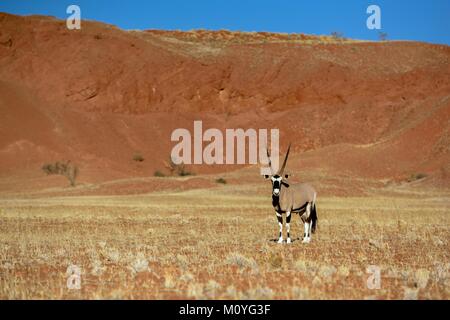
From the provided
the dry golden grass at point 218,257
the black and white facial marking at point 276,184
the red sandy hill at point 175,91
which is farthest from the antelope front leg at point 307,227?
the red sandy hill at point 175,91

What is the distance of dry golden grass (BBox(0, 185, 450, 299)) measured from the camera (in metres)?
9.82

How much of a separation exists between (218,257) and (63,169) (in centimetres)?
5064

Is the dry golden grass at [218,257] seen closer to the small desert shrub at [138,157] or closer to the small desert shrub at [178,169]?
the small desert shrub at [178,169]

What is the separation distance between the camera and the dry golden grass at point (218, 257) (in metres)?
9.82

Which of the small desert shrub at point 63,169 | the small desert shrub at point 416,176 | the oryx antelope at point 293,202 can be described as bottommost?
the oryx antelope at point 293,202

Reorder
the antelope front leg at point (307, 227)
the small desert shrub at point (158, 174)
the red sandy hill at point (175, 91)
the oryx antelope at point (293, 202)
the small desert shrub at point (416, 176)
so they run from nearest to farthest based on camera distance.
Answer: the oryx antelope at point (293, 202), the antelope front leg at point (307, 227), the small desert shrub at point (416, 176), the small desert shrub at point (158, 174), the red sandy hill at point (175, 91)

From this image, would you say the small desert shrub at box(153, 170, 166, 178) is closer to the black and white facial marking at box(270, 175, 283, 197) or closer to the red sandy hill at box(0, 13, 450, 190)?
the red sandy hill at box(0, 13, 450, 190)

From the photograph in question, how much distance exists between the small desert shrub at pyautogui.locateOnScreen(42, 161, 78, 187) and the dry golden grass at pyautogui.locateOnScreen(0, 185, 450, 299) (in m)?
A: 30.8

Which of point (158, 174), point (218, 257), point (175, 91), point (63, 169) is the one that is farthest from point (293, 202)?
point (175, 91)

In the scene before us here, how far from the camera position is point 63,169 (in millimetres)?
62281

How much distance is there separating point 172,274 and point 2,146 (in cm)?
6063

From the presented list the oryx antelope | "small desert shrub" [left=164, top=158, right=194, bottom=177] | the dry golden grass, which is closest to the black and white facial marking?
the oryx antelope

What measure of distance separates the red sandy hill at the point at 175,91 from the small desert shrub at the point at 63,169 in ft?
9.10
